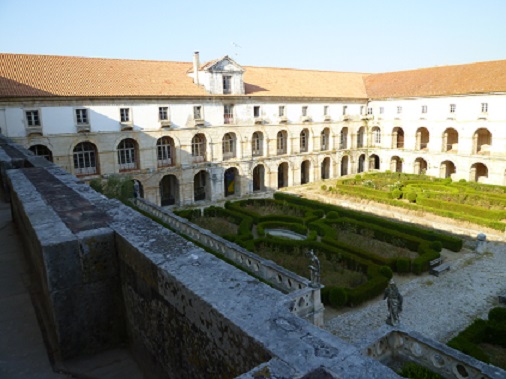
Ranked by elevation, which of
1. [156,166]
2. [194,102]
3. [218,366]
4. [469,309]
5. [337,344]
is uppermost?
[194,102]

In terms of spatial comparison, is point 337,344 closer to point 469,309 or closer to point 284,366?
point 284,366

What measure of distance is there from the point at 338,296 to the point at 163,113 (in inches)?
803

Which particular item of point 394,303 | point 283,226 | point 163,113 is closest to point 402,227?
point 283,226

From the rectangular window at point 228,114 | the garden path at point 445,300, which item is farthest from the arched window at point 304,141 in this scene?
the garden path at point 445,300

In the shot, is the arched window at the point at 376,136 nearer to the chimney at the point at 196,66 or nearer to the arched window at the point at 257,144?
the arched window at the point at 257,144

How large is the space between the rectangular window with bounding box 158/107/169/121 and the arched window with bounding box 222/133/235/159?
20.2 ft

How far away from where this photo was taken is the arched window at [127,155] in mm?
29156

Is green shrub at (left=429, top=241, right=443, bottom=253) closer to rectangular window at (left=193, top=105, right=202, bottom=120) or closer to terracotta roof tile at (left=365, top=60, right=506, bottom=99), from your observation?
rectangular window at (left=193, top=105, right=202, bottom=120)

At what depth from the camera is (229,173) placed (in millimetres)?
36969

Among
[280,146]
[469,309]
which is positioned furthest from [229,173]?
[469,309]

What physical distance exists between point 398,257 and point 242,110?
65.5ft

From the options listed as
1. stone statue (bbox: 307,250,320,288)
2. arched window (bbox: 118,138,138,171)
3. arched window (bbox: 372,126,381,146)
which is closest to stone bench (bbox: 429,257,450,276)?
stone statue (bbox: 307,250,320,288)

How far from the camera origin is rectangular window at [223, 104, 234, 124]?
108 ft

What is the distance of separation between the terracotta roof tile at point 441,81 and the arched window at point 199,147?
20.1 metres
